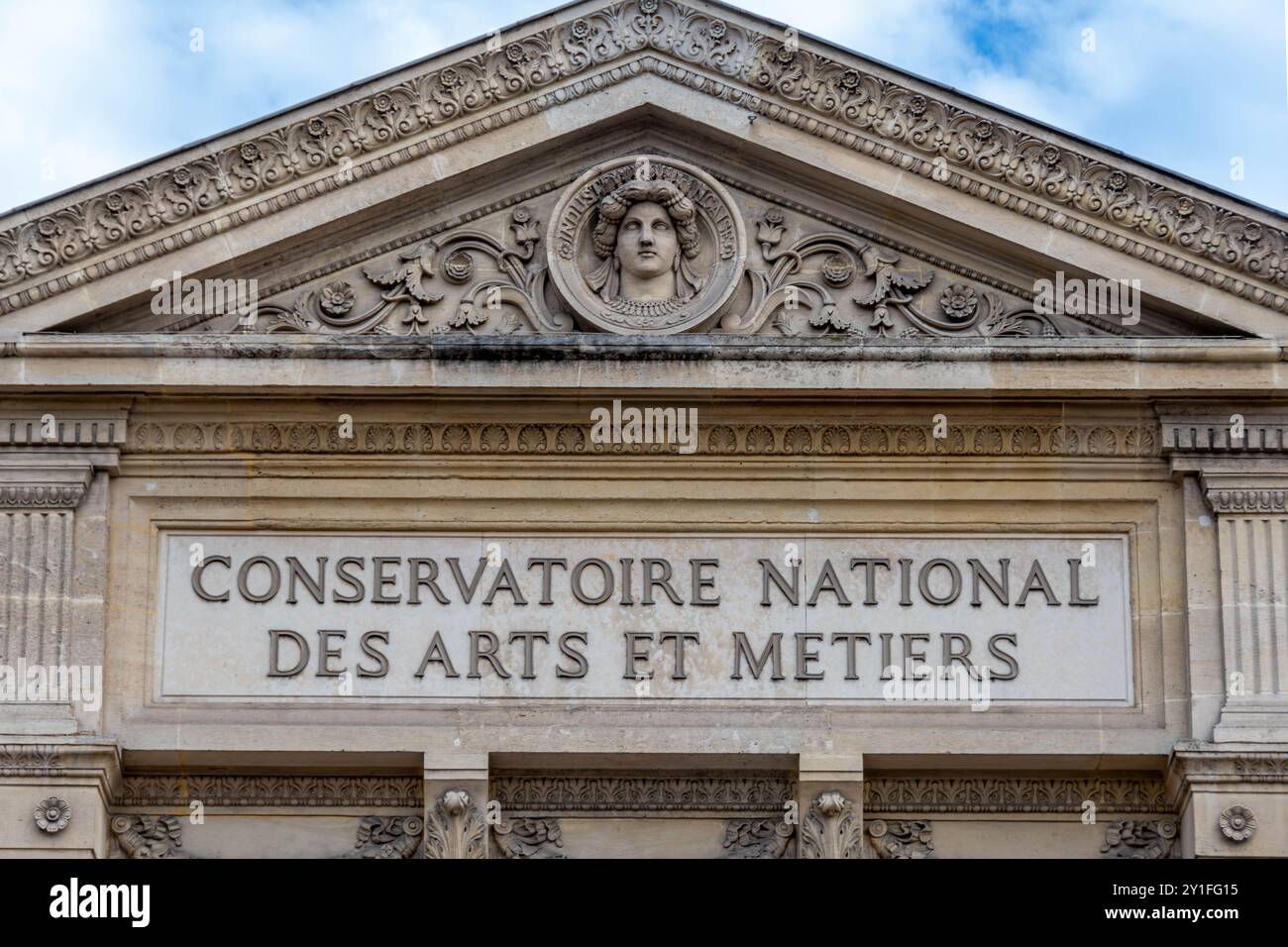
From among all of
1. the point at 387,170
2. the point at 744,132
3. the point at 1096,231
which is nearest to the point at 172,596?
the point at 387,170

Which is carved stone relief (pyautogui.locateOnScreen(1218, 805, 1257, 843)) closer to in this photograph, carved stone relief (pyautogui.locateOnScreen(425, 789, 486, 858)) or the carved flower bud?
the carved flower bud

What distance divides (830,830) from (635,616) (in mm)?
1712

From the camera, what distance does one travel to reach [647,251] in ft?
72.2

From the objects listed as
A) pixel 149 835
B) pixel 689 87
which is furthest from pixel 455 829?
pixel 689 87

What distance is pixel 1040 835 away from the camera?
21.4 metres

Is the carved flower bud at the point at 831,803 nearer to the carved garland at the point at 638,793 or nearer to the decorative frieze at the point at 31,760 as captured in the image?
the carved garland at the point at 638,793

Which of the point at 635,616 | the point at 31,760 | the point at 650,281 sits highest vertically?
the point at 650,281

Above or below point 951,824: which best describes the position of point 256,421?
above

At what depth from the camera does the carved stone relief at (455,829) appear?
21078 millimetres

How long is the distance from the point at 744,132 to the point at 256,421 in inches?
134

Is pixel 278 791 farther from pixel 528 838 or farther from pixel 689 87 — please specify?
pixel 689 87

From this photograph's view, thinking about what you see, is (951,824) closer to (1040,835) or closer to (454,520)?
(1040,835)

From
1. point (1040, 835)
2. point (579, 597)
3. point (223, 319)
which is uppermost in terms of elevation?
point (223, 319)

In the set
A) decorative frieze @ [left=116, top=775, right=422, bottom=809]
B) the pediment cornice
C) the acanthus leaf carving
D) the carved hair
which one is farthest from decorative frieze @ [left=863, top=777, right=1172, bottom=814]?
the carved hair
